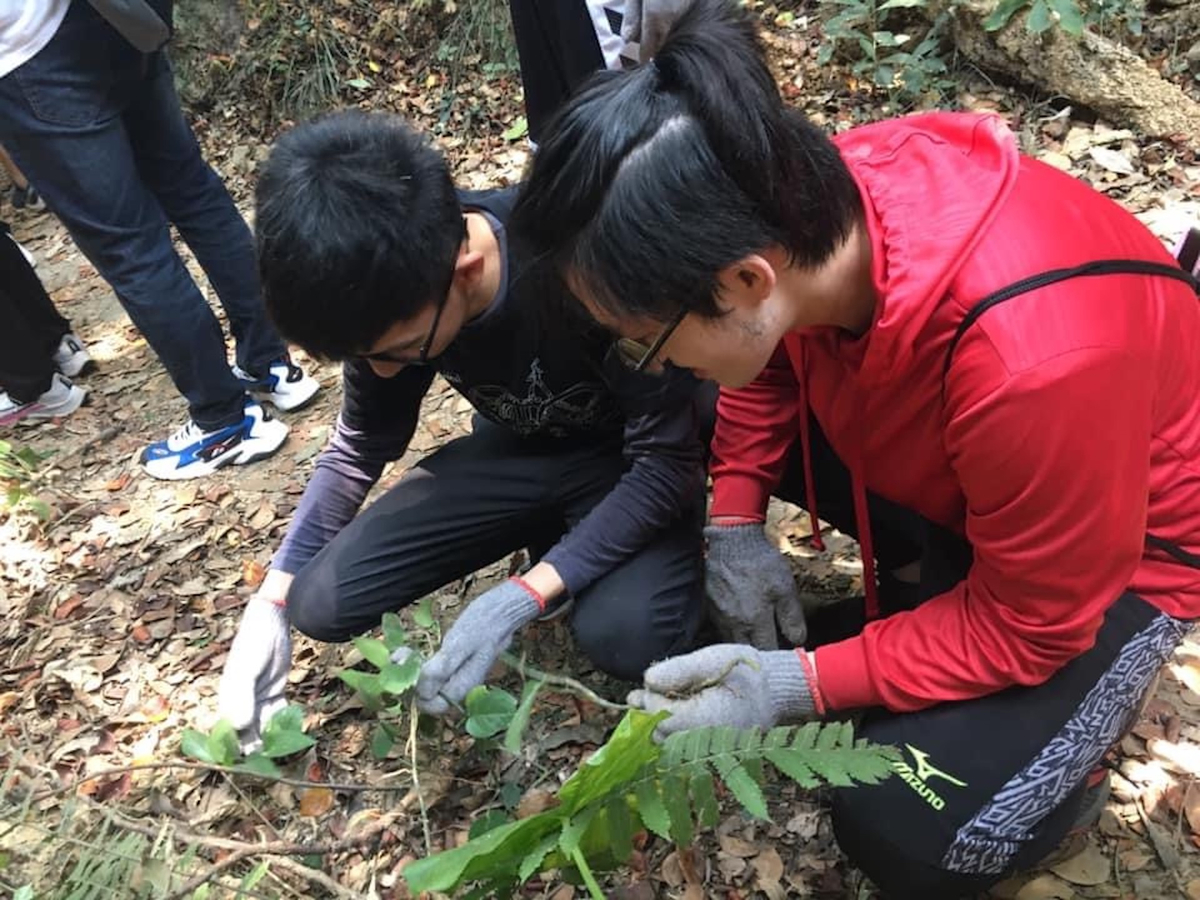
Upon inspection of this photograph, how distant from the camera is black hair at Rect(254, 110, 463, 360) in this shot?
164 centimetres

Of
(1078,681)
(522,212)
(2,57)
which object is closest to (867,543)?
(1078,681)

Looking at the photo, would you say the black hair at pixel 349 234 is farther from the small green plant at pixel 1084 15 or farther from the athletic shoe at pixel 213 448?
the small green plant at pixel 1084 15

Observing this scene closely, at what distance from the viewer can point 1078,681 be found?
5.02ft

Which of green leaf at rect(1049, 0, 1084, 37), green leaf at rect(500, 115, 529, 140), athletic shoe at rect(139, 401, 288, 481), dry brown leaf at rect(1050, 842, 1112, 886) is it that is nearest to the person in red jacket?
dry brown leaf at rect(1050, 842, 1112, 886)

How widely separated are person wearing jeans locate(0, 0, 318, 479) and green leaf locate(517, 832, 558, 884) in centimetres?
243

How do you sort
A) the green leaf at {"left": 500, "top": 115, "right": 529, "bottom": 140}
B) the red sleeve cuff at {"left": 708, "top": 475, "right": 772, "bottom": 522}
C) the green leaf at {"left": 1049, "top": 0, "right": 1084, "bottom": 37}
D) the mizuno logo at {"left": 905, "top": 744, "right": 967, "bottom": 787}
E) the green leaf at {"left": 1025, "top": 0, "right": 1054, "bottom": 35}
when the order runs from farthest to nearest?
the green leaf at {"left": 500, "top": 115, "right": 529, "bottom": 140}
the green leaf at {"left": 1025, "top": 0, "right": 1054, "bottom": 35}
the green leaf at {"left": 1049, "top": 0, "right": 1084, "bottom": 37}
the red sleeve cuff at {"left": 708, "top": 475, "right": 772, "bottom": 522}
the mizuno logo at {"left": 905, "top": 744, "right": 967, "bottom": 787}

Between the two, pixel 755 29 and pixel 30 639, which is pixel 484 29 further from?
pixel 755 29

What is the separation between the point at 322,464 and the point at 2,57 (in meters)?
1.51

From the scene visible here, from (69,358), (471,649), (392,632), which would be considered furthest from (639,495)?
(69,358)

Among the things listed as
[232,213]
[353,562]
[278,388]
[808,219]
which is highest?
[808,219]

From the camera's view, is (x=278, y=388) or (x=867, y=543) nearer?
(x=867, y=543)

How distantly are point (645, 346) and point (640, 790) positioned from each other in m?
0.65

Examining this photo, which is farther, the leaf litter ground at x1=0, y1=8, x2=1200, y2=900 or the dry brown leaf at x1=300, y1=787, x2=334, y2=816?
the dry brown leaf at x1=300, y1=787, x2=334, y2=816

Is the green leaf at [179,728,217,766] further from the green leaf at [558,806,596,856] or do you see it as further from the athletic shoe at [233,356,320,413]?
A: the athletic shoe at [233,356,320,413]
